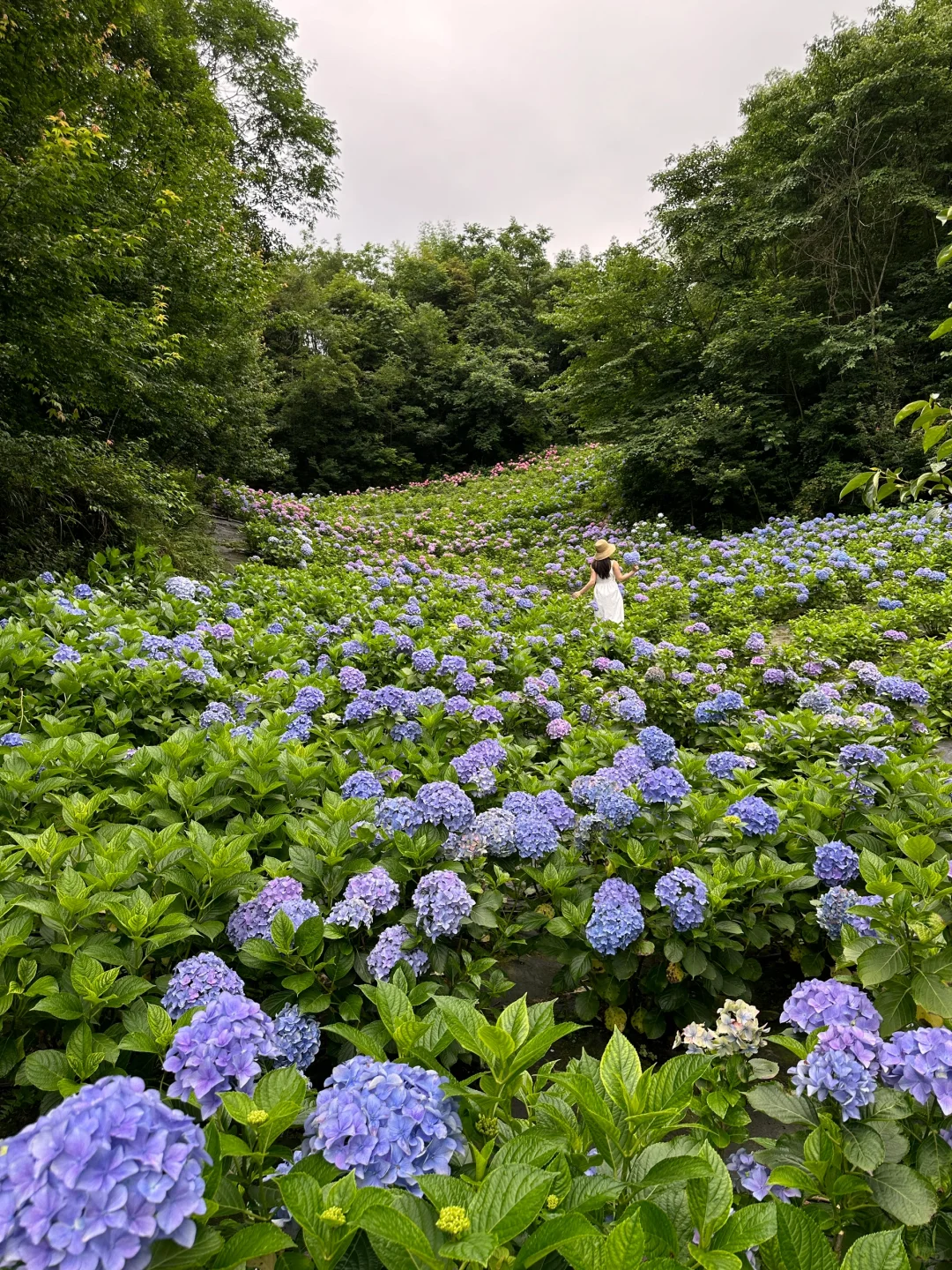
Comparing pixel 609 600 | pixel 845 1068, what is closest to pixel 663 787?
pixel 845 1068

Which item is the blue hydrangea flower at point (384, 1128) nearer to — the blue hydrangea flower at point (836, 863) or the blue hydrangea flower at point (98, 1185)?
the blue hydrangea flower at point (98, 1185)

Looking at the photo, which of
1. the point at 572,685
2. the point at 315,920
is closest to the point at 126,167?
the point at 572,685

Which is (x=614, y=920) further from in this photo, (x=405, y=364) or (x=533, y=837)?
(x=405, y=364)

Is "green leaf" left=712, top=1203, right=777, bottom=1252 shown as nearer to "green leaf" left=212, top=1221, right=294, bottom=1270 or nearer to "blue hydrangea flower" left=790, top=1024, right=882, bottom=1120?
"blue hydrangea flower" left=790, top=1024, right=882, bottom=1120

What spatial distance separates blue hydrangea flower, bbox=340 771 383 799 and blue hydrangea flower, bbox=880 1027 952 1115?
1510 mm

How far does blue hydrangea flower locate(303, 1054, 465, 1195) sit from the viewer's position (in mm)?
904

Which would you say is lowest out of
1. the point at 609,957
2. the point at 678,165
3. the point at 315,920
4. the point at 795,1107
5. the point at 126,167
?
the point at 609,957

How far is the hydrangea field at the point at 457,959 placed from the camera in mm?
831

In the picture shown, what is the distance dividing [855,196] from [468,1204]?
13313mm

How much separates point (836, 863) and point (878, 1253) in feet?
4.30

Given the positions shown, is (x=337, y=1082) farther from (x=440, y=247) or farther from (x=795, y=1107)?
(x=440, y=247)

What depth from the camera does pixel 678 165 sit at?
1170cm

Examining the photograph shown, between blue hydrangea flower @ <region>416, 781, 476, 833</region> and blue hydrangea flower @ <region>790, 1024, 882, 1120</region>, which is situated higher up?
blue hydrangea flower @ <region>416, 781, 476, 833</region>

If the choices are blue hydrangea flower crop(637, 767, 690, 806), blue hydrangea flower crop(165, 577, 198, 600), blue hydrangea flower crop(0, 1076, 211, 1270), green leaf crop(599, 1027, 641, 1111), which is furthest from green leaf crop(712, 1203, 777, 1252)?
blue hydrangea flower crop(165, 577, 198, 600)
